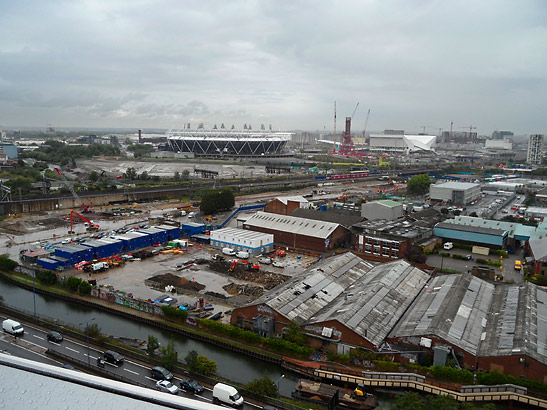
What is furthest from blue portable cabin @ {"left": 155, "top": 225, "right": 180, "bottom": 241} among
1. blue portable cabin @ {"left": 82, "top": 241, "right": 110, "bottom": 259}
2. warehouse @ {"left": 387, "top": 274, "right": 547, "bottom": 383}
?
warehouse @ {"left": 387, "top": 274, "right": 547, "bottom": 383}

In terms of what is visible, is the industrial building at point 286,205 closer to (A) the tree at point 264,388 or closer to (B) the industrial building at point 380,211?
(B) the industrial building at point 380,211

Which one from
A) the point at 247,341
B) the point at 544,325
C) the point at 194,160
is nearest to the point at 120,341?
the point at 247,341

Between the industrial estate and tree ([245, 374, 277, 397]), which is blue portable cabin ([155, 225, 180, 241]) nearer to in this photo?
the industrial estate

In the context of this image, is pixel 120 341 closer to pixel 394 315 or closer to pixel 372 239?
pixel 394 315

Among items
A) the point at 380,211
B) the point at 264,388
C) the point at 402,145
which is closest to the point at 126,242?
the point at 264,388

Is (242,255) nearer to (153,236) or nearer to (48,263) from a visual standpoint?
(153,236)

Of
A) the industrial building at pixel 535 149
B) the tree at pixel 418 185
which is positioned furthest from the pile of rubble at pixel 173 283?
the industrial building at pixel 535 149
